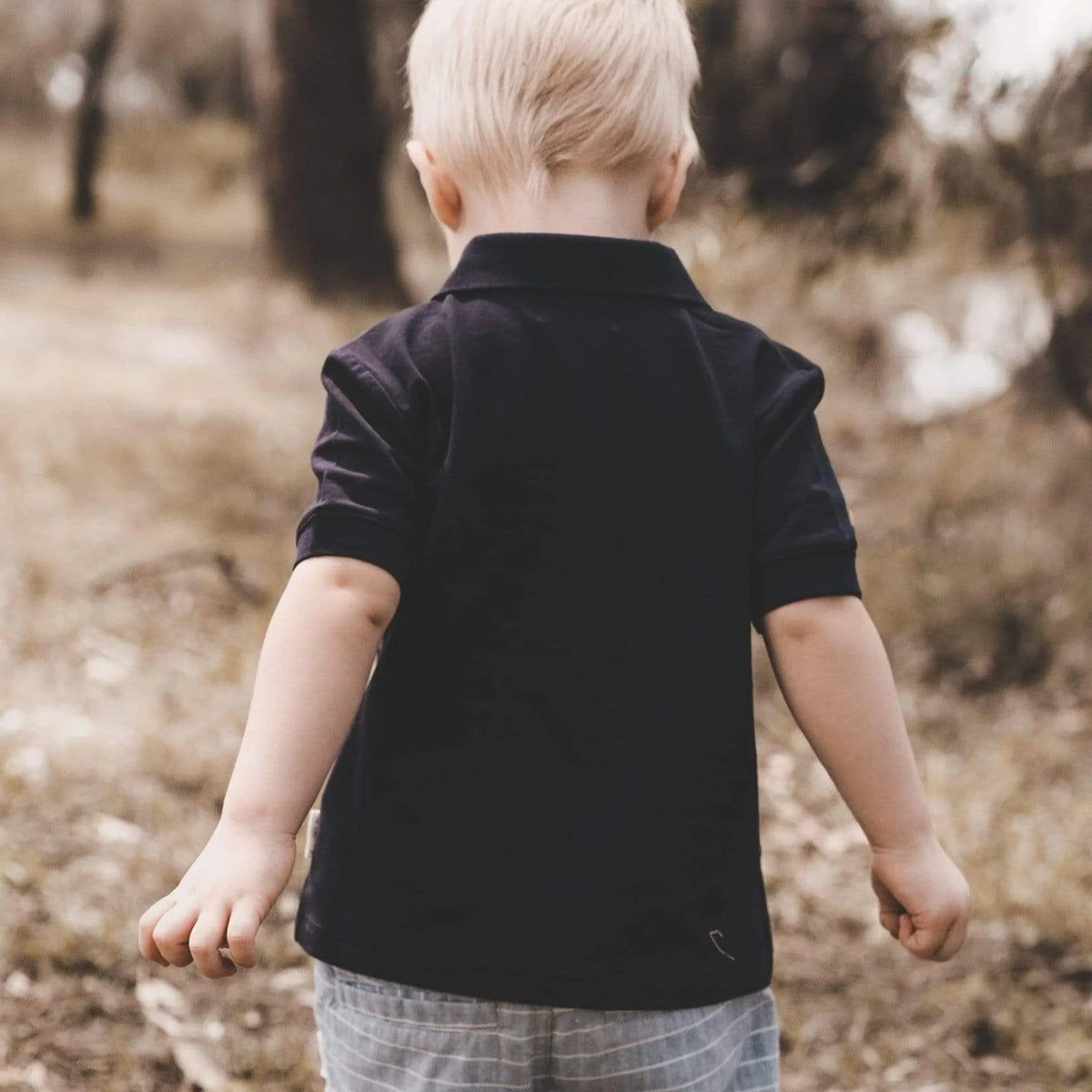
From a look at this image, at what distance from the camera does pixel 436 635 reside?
1.49m

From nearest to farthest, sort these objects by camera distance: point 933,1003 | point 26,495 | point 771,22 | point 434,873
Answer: point 434,873, point 933,1003, point 26,495, point 771,22

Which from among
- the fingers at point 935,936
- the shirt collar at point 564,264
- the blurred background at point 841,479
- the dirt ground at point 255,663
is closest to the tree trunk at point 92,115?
the blurred background at point 841,479

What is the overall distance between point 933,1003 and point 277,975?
4.28 feet

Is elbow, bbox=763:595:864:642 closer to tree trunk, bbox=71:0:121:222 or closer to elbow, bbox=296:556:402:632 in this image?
elbow, bbox=296:556:402:632

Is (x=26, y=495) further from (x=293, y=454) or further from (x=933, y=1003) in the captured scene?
(x=933, y=1003)

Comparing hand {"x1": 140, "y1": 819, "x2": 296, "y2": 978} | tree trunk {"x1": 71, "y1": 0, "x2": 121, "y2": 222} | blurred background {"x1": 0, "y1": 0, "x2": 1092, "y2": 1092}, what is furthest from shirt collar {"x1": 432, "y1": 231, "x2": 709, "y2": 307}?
tree trunk {"x1": 71, "y1": 0, "x2": 121, "y2": 222}

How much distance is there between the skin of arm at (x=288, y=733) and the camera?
139 centimetres

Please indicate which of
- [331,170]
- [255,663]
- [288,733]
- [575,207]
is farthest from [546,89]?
[331,170]

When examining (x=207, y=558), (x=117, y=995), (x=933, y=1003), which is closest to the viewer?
(x=117, y=995)

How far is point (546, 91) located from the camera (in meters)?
1.57

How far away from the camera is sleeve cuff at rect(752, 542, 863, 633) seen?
156 cm

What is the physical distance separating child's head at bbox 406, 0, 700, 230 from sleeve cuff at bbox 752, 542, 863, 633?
0.51m

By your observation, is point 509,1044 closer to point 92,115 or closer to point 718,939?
point 718,939

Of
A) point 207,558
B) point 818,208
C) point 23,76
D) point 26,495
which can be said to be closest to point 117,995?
point 207,558
